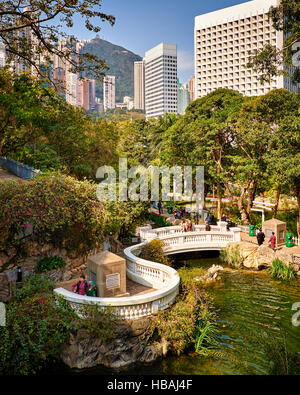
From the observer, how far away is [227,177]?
29234 millimetres

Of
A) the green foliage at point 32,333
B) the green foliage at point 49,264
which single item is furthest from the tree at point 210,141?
the green foliage at point 32,333

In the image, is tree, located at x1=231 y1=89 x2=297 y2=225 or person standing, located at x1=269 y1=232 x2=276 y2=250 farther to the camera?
tree, located at x1=231 y1=89 x2=297 y2=225

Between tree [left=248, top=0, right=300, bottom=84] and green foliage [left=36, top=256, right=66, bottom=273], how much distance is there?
623 inches

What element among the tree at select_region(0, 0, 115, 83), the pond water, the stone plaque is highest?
the tree at select_region(0, 0, 115, 83)

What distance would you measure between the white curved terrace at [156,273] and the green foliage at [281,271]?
3.86 m

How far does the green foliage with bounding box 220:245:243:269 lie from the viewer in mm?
22266

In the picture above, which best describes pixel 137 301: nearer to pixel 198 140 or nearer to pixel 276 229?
pixel 276 229

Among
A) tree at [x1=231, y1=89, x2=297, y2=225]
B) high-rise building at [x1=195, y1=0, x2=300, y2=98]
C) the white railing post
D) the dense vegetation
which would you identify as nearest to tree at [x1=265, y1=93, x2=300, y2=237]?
the dense vegetation

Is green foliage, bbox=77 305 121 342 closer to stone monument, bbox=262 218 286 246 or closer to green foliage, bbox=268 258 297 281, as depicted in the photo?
green foliage, bbox=268 258 297 281

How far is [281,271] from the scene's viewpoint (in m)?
20.1

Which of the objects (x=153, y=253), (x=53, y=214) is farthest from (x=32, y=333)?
(x=153, y=253)

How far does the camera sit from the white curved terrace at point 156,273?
12078 mm

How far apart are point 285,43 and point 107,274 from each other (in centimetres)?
1712
